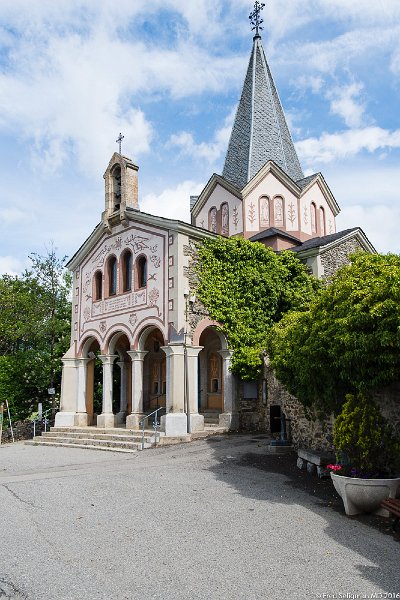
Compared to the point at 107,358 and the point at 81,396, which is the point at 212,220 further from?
the point at 81,396

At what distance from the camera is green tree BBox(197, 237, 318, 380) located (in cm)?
1758

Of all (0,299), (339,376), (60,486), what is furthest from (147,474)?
(0,299)

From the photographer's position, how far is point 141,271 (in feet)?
62.9

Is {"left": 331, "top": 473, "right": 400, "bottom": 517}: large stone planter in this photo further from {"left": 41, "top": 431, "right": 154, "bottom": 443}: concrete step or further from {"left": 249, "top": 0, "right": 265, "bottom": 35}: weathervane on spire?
{"left": 249, "top": 0, "right": 265, "bottom": 35}: weathervane on spire

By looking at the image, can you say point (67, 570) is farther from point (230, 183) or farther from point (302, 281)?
point (230, 183)

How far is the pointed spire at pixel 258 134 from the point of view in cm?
2464

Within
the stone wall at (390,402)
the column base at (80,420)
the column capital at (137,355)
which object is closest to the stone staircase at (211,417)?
the column capital at (137,355)

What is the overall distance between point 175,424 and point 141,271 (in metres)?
6.18

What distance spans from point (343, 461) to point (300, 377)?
5.42 ft

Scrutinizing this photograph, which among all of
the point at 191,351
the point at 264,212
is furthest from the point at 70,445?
the point at 264,212

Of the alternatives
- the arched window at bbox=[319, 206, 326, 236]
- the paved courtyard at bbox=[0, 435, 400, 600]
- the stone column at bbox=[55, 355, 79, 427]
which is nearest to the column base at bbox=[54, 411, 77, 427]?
the stone column at bbox=[55, 355, 79, 427]

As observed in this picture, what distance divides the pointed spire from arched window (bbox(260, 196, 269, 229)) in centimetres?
119

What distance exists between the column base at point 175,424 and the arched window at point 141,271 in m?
5.22

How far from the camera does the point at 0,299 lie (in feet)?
92.3
